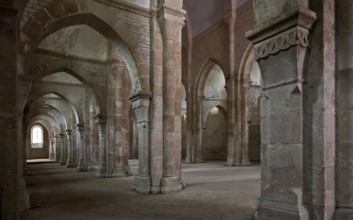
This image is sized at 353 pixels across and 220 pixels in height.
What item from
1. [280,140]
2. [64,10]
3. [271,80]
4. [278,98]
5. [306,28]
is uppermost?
[64,10]

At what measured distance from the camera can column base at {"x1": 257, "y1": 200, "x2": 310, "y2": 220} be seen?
3029mm

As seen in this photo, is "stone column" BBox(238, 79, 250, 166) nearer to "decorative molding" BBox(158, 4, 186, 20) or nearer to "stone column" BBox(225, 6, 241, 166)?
"stone column" BBox(225, 6, 241, 166)

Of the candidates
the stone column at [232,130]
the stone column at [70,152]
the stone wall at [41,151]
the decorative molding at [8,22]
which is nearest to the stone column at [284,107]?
the decorative molding at [8,22]

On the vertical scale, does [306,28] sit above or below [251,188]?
above

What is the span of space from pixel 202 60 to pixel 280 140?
49.7ft

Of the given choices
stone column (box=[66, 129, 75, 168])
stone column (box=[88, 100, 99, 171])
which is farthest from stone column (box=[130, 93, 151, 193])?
stone column (box=[66, 129, 75, 168])

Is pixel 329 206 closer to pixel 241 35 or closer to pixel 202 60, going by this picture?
pixel 241 35

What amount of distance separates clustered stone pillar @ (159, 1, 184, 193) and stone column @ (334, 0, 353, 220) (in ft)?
15.2

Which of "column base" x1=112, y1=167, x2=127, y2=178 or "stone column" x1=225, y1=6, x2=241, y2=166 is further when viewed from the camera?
"stone column" x1=225, y1=6, x2=241, y2=166

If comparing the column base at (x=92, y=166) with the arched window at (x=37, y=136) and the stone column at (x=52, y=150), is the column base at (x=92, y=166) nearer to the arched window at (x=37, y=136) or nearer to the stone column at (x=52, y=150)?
the stone column at (x=52, y=150)

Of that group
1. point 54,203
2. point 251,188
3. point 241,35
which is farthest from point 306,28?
point 241,35

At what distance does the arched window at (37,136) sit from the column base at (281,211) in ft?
107

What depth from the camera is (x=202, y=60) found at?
59.1 ft

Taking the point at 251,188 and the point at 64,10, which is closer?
the point at 64,10
